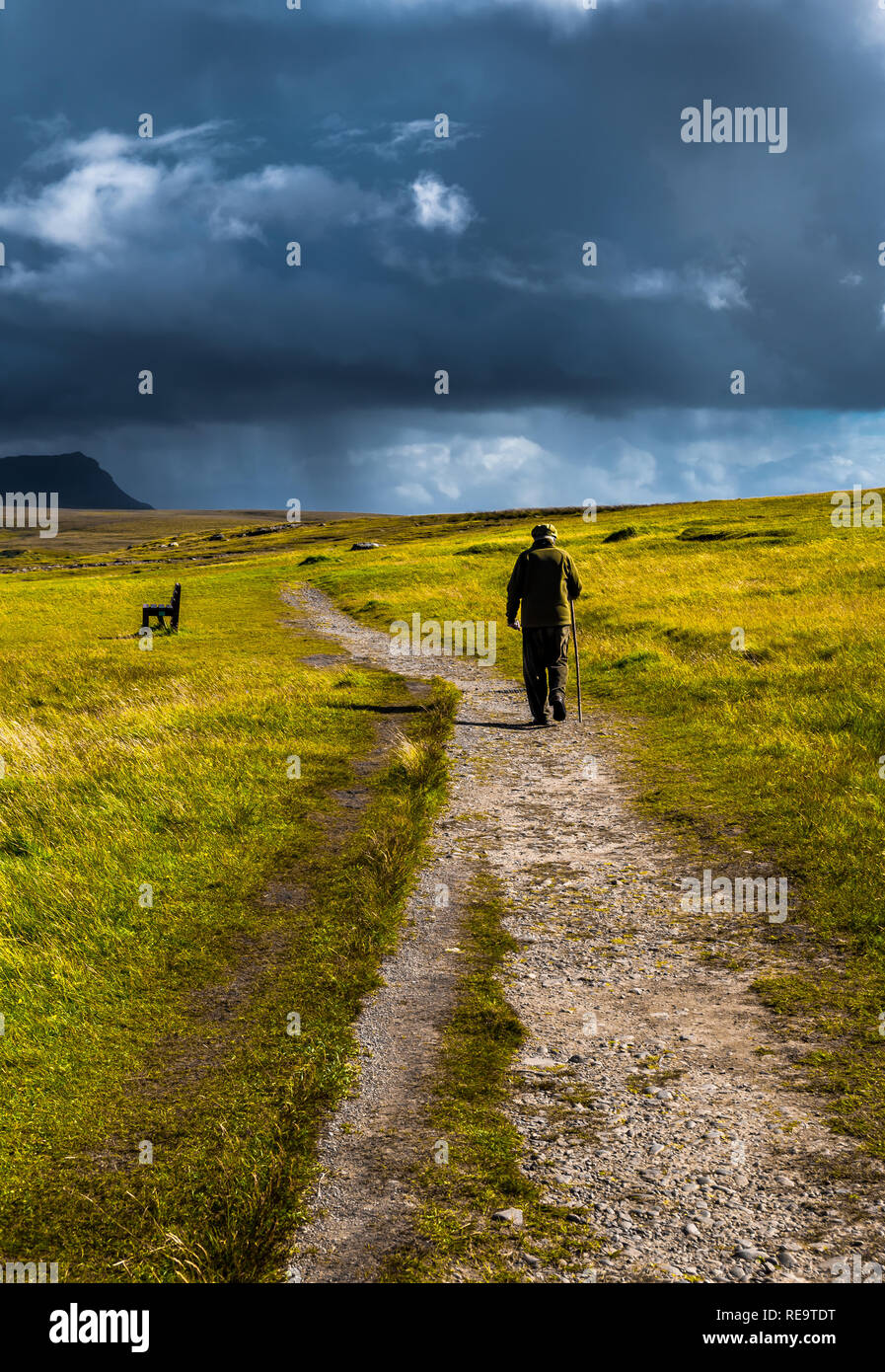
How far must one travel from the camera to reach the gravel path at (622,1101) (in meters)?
4.04

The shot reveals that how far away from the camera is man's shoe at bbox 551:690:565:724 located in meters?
16.2

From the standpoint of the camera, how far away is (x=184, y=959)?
741cm

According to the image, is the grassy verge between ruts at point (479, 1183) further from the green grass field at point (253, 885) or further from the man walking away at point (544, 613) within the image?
the man walking away at point (544, 613)

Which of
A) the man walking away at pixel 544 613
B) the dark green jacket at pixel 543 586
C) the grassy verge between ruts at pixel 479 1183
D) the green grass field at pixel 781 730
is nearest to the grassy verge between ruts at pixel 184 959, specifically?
the grassy verge between ruts at pixel 479 1183

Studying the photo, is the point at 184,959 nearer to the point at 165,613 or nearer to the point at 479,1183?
the point at 479,1183

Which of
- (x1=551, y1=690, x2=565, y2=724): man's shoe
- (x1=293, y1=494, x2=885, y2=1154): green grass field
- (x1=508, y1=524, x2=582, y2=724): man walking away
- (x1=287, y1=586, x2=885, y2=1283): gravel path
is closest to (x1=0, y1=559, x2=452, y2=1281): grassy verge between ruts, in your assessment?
(x1=287, y1=586, x2=885, y2=1283): gravel path

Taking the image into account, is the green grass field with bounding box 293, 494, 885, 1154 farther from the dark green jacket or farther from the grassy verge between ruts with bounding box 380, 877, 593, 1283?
the dark green jacket

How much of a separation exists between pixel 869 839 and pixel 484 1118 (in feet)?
19.2

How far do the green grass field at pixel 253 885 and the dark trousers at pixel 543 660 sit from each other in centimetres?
167

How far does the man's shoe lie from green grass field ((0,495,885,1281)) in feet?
4.50

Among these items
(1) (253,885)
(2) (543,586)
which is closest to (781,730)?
(2) (543,586)

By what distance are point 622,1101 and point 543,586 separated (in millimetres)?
11644

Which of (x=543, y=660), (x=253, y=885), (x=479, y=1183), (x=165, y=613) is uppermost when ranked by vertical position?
(x=165, y=613)
